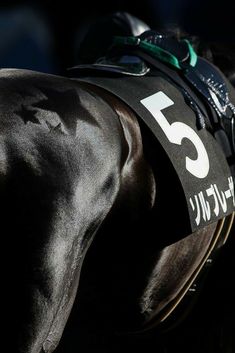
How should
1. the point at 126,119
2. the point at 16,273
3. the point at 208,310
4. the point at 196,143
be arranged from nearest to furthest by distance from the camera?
1. the point at 16,273
2. the point at 126,119
3. the point at 196,143
4. the point at 208,310

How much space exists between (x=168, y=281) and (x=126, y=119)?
61cm

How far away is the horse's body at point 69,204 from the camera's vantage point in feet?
6.63

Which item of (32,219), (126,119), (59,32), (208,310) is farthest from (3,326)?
(59,32)

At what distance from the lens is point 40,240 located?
6.67 ft

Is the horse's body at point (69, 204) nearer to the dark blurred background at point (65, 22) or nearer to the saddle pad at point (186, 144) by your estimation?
the saddle pad at point (186, 144)

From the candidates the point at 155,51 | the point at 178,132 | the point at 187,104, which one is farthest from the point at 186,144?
the point at 155,51

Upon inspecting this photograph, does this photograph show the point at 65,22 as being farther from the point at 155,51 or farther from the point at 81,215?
the point at 81,215

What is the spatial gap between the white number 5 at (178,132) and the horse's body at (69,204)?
0.25ft

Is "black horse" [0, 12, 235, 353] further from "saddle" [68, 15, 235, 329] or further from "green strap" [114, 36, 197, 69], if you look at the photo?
"green strap" [114, 36, 197, 69]

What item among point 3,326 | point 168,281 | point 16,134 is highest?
point 16,134

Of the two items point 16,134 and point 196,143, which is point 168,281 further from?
point 16,134

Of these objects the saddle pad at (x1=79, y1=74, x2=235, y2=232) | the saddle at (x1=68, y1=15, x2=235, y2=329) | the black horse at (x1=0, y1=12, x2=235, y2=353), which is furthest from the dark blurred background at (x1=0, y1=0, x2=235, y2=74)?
the black horse at (x1=0, y1=12, x2=235, y2=353)

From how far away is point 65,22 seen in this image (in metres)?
6.58

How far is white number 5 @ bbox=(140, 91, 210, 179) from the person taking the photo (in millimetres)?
2586
